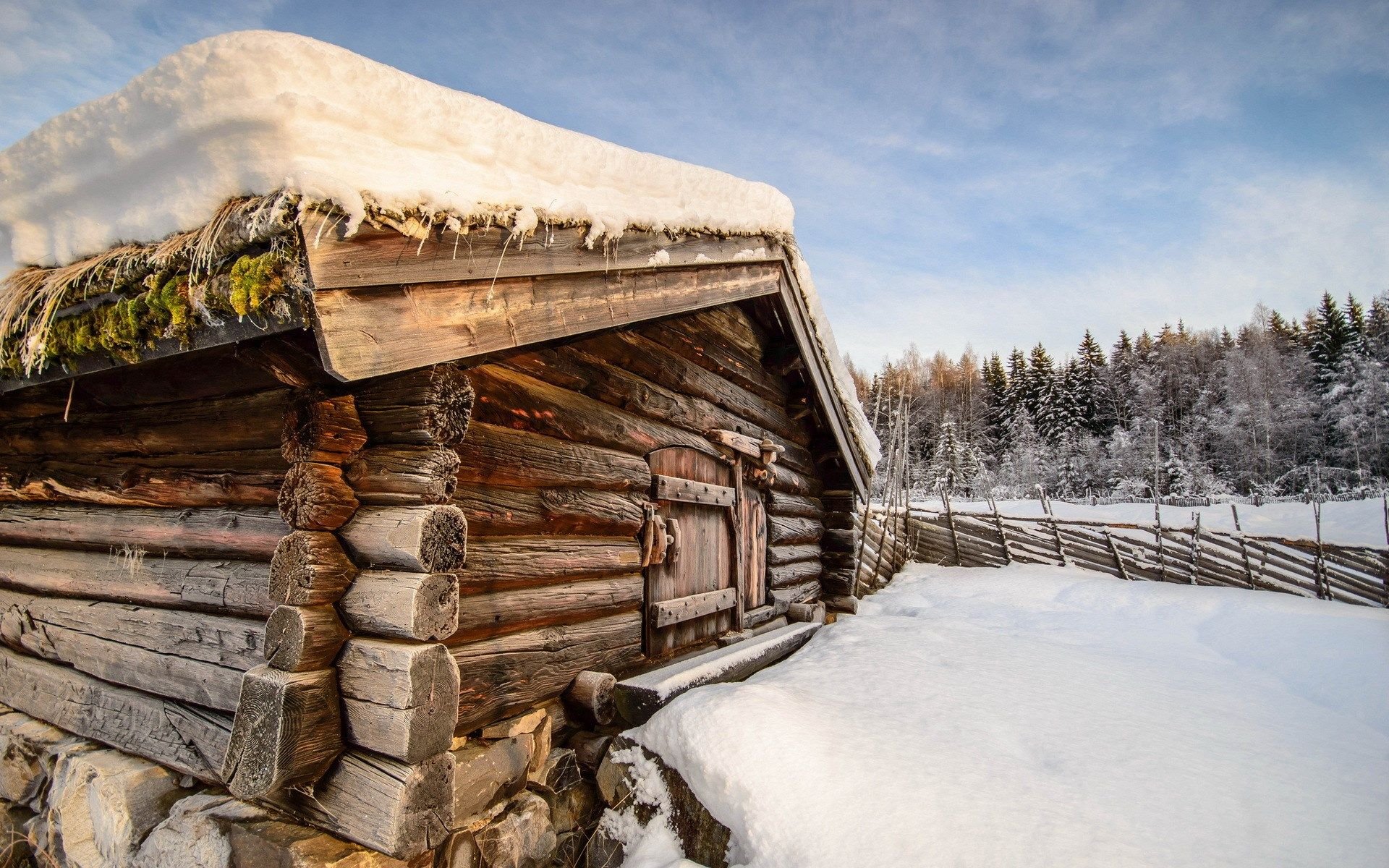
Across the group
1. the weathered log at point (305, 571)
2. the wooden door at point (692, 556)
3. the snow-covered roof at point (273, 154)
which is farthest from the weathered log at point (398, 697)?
the wooden door at point (692, 556)

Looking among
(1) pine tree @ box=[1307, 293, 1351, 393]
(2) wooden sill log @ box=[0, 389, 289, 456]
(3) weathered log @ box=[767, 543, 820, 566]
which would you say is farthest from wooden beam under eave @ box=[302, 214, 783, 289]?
(1) pine tree @ box=[1307, 293, 1351, 393]

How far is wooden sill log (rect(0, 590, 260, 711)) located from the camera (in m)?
2.82

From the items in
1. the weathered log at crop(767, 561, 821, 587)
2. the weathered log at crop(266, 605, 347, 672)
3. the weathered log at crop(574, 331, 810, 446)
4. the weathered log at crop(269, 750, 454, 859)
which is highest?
the weathered log at crop(574, 331, 810, 446)

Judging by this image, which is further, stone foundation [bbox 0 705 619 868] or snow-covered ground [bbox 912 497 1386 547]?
snow-covered ground [bbox 912 497 1386 547]

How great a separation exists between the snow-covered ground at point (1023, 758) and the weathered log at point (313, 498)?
2.03 m

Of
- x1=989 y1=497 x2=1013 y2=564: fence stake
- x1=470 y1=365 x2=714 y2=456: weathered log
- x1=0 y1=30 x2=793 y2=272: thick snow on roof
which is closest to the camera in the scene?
x1=0 y1=30 x2=793 y2=272: thick snow on roof

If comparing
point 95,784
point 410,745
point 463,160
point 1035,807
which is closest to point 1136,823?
point 1035,807

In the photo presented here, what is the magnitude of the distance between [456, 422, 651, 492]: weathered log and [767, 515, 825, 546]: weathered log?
2663mm

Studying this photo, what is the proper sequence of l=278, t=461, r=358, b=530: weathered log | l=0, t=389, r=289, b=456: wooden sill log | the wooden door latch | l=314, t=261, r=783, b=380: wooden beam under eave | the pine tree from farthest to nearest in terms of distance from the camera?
1. the pine tree
2. the wooden door latch
3. l=0, t=389, r=289, b=456: wooden sill log
4. l=278, t=461, r=358, b=530: weathered log
5. l=314, t=261, r=783, b=380: wooden beam under eave

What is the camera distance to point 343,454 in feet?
8.55

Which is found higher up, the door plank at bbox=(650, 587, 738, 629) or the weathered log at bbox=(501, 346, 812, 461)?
the weathered log at bbox=(501, 346, 812, 461)

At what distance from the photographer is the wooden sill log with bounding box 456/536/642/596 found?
9.77ft

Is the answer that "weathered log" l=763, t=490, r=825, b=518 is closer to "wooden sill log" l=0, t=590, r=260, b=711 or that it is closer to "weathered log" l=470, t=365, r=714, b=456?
"weathered log" l=470, t=365, r=714, b=456

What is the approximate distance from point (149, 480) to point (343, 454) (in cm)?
146
